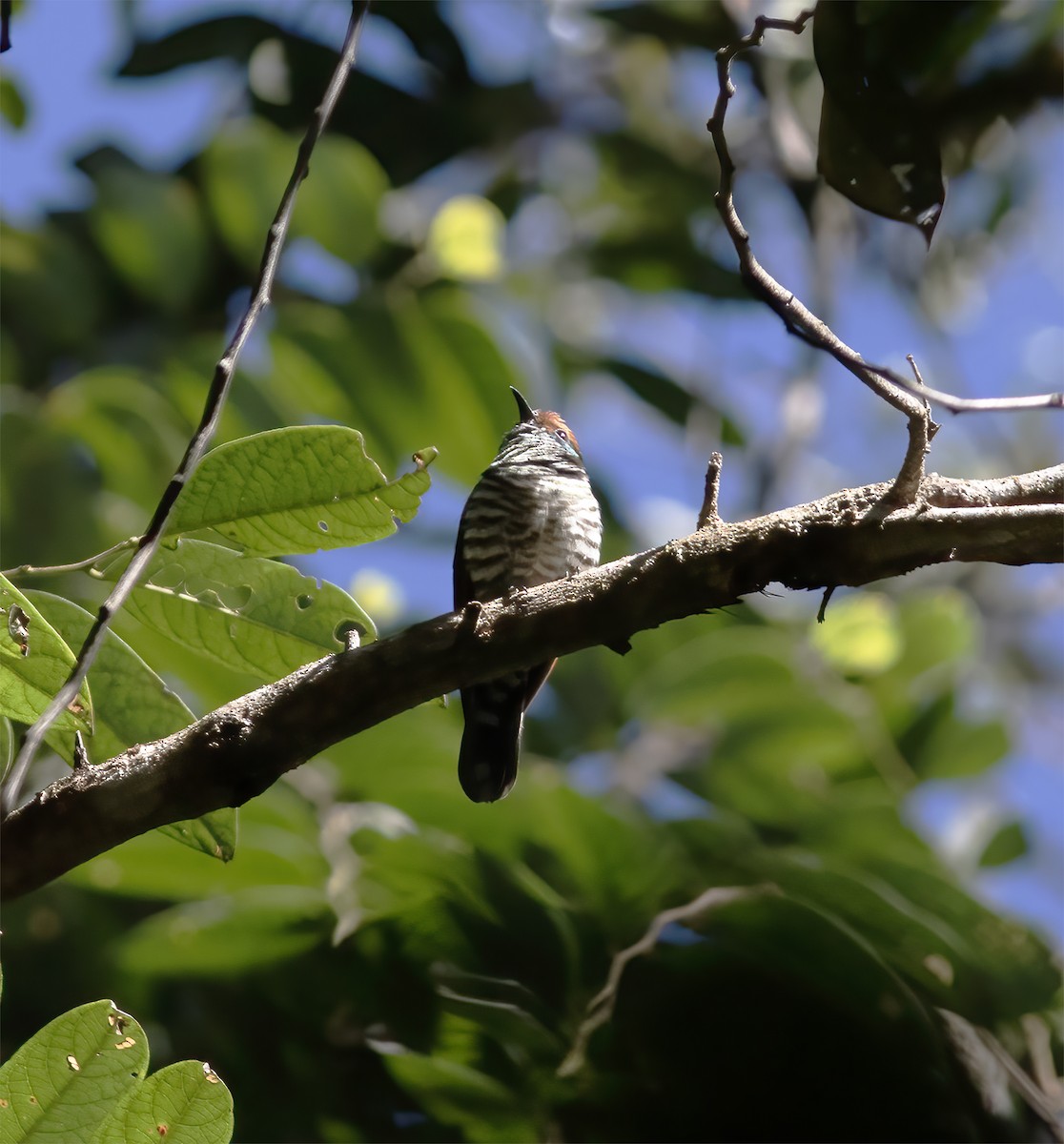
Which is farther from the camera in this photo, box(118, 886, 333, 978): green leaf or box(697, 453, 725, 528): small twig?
box(118, 886, 333, 978): green leaf

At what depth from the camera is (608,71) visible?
576cm

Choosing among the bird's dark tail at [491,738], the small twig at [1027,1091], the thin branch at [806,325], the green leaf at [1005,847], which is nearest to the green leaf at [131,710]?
the thin branch at [806,325]

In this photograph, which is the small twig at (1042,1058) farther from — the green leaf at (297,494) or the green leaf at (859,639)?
the green leaf at (297,494)

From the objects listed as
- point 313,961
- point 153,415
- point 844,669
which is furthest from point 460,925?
point 844,669

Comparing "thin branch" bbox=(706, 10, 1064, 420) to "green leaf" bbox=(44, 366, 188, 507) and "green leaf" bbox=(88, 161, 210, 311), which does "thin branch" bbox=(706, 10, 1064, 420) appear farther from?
"green leaf" bbox=(88, 161, 210, 311)

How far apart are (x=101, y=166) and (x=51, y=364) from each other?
58 cm

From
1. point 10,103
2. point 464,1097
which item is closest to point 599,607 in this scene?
point 464,1097

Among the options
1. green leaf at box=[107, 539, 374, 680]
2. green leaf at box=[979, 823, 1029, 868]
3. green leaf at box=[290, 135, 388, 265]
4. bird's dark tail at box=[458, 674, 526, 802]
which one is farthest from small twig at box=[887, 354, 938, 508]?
green leaf at box=[979, 823, 1029, 868]

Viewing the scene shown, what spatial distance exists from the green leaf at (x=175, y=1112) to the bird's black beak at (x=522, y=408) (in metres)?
2.28

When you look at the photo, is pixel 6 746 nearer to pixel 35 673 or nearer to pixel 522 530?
pixel 35 673

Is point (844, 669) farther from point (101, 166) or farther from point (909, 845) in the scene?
point (101, 166)

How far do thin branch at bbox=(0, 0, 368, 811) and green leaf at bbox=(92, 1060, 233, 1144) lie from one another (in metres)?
0.30

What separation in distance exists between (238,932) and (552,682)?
145 cm

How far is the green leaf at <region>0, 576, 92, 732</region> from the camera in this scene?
4.19 ft
